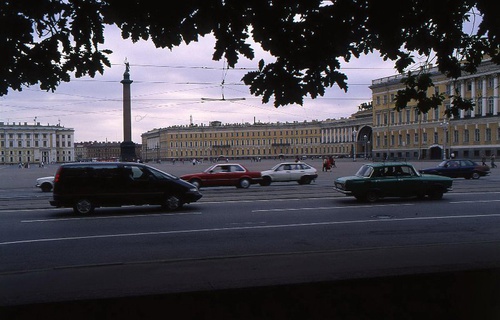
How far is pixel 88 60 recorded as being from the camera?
290 inches

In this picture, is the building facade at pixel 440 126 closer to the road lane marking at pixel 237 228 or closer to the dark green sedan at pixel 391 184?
the dark green sedan at pixel 391 184

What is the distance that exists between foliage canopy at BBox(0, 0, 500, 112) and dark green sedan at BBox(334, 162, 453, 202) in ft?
34.8

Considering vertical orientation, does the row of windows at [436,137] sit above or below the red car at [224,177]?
above

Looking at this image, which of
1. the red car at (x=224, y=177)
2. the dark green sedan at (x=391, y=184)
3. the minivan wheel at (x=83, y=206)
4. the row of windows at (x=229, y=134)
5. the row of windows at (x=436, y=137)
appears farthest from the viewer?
the row of windows at (x=229, y=134)

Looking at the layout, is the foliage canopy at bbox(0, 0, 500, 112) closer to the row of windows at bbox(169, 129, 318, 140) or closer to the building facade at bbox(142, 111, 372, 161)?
the building facade at bbox(142, 111, 372, 161)

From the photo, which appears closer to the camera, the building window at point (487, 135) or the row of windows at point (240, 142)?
the building window at point (487, 135)

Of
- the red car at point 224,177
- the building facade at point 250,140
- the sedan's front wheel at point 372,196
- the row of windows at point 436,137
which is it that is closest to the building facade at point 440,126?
the row of windows at point 436,137

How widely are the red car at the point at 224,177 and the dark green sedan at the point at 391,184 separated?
361 inches

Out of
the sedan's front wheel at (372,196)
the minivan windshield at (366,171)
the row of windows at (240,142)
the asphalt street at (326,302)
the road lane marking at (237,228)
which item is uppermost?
the row of windows at (240,142)

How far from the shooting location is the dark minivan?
15.4m

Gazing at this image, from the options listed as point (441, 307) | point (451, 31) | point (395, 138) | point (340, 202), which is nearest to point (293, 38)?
point (451, 31)

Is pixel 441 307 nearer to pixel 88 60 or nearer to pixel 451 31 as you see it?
pixel 451 31

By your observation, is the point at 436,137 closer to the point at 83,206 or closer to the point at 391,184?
the point at 391,184

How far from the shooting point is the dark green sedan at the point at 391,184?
17.8 metres
